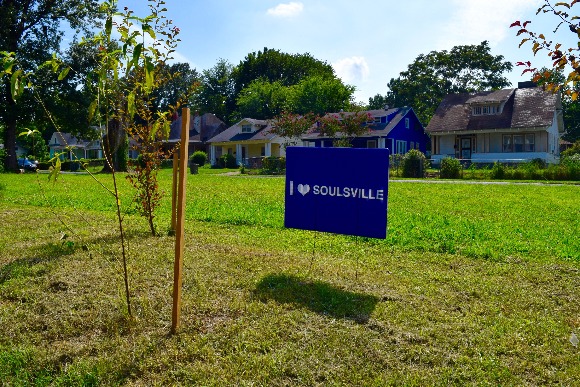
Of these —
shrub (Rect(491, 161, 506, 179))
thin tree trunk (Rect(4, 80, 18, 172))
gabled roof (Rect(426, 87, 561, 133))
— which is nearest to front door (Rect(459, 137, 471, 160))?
gabled roof (Rect(426, 87, 561, 133))

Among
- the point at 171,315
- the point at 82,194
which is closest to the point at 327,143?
the point at 82,194

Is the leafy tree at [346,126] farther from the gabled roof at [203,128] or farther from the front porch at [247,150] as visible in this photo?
the gabled roof at [203,128]

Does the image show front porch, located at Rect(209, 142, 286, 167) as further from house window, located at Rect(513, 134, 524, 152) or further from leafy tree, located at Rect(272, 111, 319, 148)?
house window, located at Rect(513, 134, 524, 152)

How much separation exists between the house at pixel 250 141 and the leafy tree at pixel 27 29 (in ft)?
57.5

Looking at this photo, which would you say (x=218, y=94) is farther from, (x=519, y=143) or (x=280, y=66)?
(x=519, y=143)

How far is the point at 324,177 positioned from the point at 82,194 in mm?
11483

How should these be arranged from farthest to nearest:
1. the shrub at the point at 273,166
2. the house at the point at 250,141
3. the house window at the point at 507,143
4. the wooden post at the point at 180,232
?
the house at the point at 250,141 < the house window at the point at 507,143 < the shrub at the point at 273,166 < the wooden post at the point at 180,232

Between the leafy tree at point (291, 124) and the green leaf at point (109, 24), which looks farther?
the leafy tree at point (291, 124)

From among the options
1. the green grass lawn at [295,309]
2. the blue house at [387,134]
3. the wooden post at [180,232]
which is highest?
the blue house at [387,134]

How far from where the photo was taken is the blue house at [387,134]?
42875 millimetres

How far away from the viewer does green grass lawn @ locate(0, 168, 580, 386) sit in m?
3.61

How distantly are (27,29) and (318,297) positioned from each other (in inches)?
1578

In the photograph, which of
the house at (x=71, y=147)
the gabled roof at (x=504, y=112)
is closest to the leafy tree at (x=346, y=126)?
the gabled roof at (x=504, y=112)

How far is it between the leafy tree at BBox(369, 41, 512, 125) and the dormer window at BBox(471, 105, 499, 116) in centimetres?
1770
